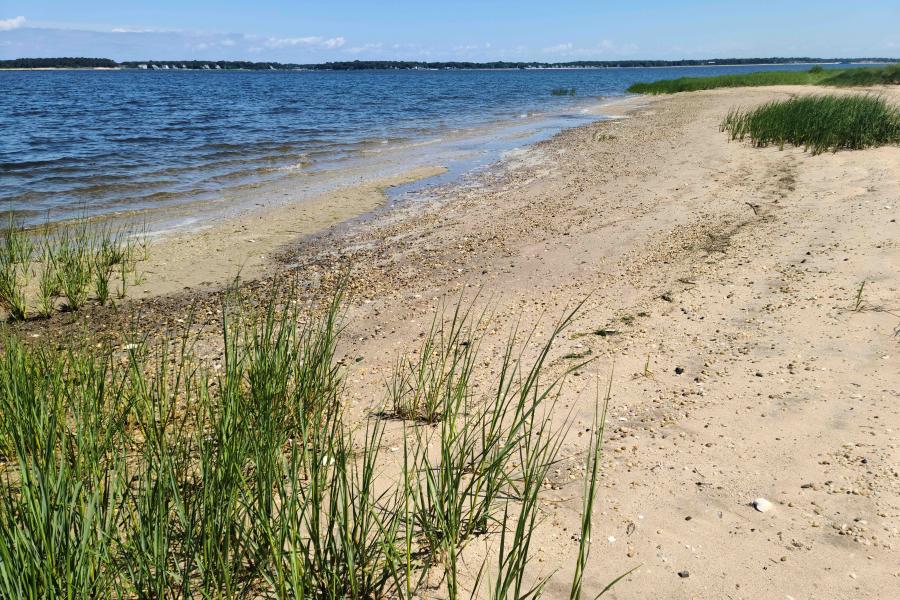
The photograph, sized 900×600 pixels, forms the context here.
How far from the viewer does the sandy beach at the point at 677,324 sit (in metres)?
2.57

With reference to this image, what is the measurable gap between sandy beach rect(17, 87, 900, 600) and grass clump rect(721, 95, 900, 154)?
75cm

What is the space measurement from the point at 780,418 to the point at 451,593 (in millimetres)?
2302

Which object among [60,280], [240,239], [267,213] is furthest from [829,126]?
[60,280]

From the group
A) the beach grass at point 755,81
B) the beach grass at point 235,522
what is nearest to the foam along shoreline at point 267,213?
the beach grass at point 235,522

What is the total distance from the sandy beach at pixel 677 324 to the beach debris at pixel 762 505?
14 mm

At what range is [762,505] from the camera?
2756mm

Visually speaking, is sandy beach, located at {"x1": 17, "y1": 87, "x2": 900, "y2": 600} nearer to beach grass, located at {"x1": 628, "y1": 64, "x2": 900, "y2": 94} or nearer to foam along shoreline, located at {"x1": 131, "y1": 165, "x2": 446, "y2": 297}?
foam along shoreline, located at {"x1": 131, "y1": 165, "x2": 446, "y2": 297}

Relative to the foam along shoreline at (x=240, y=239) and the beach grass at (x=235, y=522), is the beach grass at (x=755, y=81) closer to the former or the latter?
the foam along shoreline at (x=240, y=239)

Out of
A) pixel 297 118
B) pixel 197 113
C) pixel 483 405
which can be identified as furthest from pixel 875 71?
pixel 483 405

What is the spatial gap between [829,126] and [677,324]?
30.8ft

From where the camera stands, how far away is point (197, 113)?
3031cm

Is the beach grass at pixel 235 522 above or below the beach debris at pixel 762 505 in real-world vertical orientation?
above

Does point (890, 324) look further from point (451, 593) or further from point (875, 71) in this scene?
point (875, 71)

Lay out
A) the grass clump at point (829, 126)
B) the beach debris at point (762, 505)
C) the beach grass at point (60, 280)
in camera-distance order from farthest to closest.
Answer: the grass clump at point (829, 126), the beach grass at point (60, 280), the beach debris at point (762, 505)
